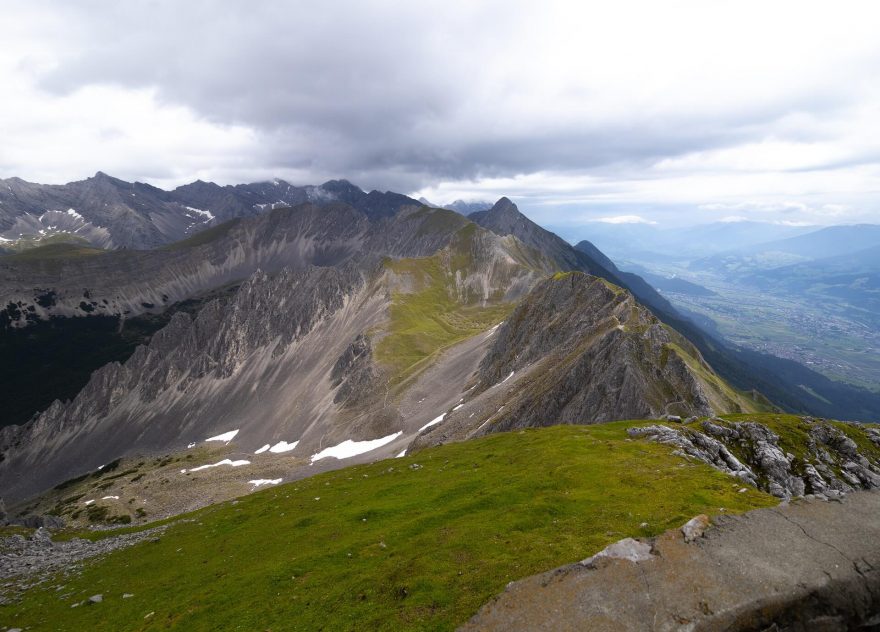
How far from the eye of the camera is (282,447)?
534 feet

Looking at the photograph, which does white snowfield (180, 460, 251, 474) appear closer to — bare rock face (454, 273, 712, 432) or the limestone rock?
bare rock face (454, 273, 712, 432)

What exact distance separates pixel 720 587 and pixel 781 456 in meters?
24.2

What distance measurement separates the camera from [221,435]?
200 m

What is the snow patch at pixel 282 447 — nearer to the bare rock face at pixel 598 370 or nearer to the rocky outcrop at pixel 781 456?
the bare rock face at pixel 598 370

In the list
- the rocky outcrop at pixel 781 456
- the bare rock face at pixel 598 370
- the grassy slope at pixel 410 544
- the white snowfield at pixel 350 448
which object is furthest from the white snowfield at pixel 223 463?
the rocky outcrop at pixel 781 456

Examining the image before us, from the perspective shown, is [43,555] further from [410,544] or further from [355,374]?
[355,374]

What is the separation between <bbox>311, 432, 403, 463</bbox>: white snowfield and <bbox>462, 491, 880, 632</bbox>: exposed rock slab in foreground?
349 ft

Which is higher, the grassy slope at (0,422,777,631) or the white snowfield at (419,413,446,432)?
the grassy slope at (0,422,777,631)

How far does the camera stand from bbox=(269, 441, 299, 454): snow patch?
525 ft

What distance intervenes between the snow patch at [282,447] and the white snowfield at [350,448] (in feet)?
73.7

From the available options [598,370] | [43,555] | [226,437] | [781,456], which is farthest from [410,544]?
[226,437]

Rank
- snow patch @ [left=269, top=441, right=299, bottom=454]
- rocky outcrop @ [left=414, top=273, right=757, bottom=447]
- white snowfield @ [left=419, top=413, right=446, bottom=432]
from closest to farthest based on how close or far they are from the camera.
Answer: rocky outcrop @ [left=414, top=273, right=757, bottom=447], white snowfield @ [left=419, top=413, right=446, bottom=432], snow patch @ [left=269, top=441, right=299, bottom=454]

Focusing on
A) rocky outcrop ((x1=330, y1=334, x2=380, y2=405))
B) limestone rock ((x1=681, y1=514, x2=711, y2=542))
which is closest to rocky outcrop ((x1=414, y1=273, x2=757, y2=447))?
limestone rock ((x1=681, y1=514, x2=711, y2=542))

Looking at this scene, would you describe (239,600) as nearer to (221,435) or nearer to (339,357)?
(339,357)
